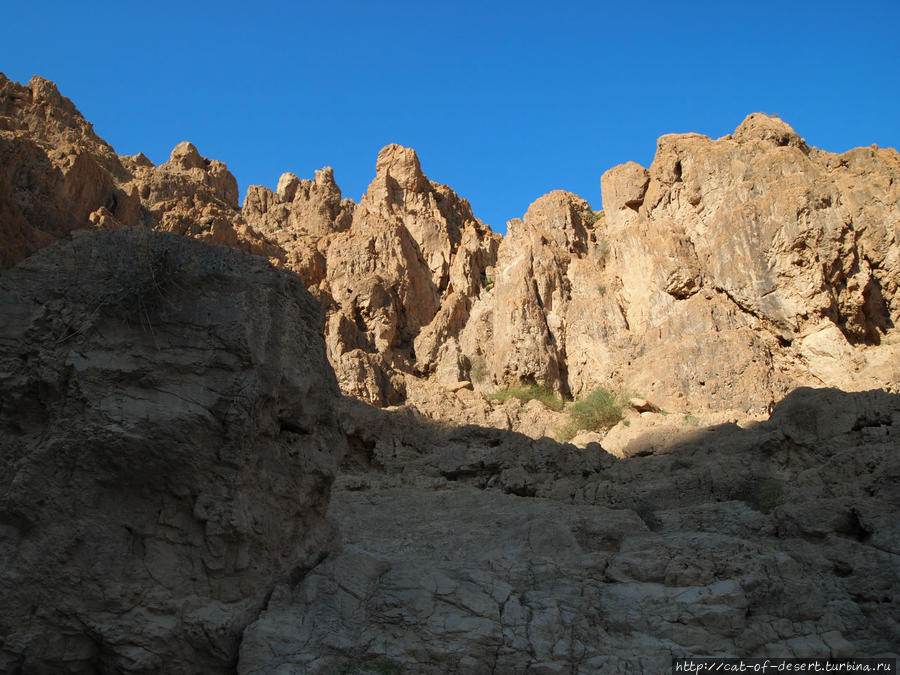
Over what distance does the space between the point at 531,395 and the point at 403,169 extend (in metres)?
15.2

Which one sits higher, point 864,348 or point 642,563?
point 864,348

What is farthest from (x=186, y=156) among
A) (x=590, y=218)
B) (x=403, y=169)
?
(x=590, y=218)

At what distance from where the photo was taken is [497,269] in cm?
2886

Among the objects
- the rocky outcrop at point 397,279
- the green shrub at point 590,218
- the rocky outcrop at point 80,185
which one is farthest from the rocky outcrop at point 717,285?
the rocky outcrop at point 80,185

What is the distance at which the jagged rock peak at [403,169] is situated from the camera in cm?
3350

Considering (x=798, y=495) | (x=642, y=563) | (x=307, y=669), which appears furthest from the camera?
(x=798, y=495)

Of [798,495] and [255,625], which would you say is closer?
[255,625]

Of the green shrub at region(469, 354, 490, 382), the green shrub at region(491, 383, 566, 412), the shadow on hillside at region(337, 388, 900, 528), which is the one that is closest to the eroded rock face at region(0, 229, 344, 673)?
the shadow on hillside at region(337, 388, 900, 528)

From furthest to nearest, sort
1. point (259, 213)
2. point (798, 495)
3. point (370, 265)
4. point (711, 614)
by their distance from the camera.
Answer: point (259, 213), point (370, 265), point (798, 495), point (711, 614)

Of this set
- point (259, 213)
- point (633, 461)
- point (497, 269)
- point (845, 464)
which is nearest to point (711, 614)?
point (845, 464)

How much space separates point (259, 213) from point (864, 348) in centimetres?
3194

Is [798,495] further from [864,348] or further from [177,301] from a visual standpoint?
[864,348]

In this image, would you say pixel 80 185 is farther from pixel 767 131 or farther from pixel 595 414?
pixel 767 131

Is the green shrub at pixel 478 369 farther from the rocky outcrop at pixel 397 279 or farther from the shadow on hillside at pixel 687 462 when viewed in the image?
the shadow on hillside at pixel 687 462
